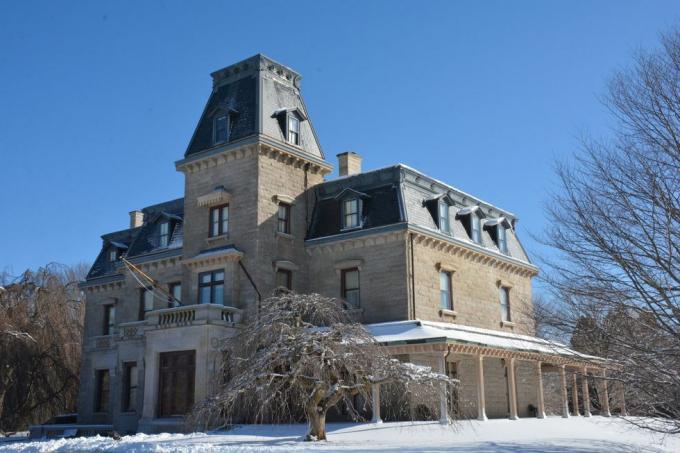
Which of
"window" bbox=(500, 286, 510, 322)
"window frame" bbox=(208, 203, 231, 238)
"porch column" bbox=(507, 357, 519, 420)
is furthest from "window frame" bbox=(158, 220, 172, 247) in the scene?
"porch column" bbox=(507, 357, 519, 420)

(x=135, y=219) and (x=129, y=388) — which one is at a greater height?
(x=135, y=219)

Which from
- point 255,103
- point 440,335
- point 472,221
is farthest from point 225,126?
point 440,335

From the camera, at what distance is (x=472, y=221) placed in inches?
1266

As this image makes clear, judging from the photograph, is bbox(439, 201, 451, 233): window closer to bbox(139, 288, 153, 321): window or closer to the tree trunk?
the tree trunk

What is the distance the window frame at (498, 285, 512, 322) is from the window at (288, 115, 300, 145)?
11.4 meters

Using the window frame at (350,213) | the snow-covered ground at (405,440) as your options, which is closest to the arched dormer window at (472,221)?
the window frame at (350,213)

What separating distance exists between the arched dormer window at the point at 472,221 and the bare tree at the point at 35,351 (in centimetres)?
1955

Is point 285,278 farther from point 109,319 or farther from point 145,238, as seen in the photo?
point 109,319

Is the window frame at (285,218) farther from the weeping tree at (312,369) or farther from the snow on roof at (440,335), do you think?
the weeping tree at (312,369)

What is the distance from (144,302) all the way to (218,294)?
706 centimetres

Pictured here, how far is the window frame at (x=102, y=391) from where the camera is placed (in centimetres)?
3472

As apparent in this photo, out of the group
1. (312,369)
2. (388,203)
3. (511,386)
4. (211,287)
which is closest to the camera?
(312,369)

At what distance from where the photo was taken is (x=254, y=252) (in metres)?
28.3

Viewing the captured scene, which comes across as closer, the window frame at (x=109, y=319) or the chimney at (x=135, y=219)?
the window frame at (x=109, y=319)
